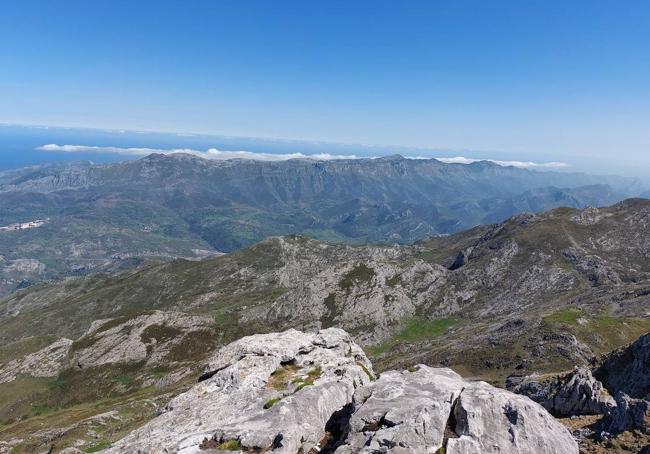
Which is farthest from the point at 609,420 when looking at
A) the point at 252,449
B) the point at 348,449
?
the point at 252,449

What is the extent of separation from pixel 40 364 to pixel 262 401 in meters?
187

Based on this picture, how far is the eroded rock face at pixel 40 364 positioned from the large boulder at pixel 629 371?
193m

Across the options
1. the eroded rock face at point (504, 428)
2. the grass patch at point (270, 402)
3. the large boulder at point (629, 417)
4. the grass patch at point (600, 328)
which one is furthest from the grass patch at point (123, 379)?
the large boulder at point (629, 417)

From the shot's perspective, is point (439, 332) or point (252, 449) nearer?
point (252, 449)

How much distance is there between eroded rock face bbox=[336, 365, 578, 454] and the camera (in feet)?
Answer: 85.7

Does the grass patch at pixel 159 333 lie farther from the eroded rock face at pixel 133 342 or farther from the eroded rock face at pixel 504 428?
the eroded rock face at pixel 504 428

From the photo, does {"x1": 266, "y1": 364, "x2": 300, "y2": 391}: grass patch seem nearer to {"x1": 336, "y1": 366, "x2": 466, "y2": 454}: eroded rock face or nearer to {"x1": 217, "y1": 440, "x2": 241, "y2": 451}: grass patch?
{"x1": 217, "y1": 440, "x2": 241, "y2": 451}: grass patch

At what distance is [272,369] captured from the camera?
4769cm

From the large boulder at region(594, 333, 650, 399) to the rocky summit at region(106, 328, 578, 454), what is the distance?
23.6 metres

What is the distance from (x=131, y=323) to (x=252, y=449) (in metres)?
192

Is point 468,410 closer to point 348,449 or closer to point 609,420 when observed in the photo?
point 348,449

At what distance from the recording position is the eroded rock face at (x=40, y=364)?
177m

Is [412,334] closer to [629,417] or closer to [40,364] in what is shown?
[40,364]

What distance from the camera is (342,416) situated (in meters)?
34.3
